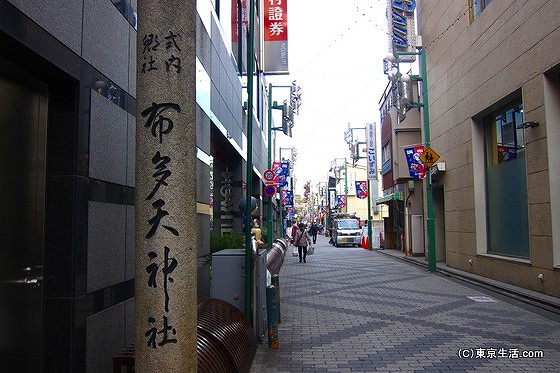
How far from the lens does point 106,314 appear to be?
17.3ft

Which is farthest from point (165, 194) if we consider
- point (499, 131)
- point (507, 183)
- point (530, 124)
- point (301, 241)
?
point (301, 241)

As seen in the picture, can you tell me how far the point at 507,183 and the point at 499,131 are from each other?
1742 millimetres

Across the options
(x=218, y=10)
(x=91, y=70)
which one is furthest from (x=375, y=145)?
(x=91, y=70)

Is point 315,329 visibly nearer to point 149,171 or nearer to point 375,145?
point 149,171

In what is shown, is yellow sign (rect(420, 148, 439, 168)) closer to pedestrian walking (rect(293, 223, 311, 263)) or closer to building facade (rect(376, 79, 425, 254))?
building facade (rect(376, 79, 425, 254))

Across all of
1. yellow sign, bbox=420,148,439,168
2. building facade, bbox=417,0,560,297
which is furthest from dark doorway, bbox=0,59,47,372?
yellow sign, bbox=420,148,439,168

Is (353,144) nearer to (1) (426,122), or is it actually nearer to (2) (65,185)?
(1) (426,122)

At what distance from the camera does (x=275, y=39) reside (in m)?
19.8

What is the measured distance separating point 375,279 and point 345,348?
8627 millimetres

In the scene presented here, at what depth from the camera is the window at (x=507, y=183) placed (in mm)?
12336

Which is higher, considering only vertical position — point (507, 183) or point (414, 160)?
point (414, 160)

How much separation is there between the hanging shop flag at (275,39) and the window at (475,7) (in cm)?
701

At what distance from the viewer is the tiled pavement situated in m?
6.18

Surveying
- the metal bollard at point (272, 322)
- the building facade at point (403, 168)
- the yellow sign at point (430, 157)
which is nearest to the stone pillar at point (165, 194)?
the metal bollard at point (272, 322)
